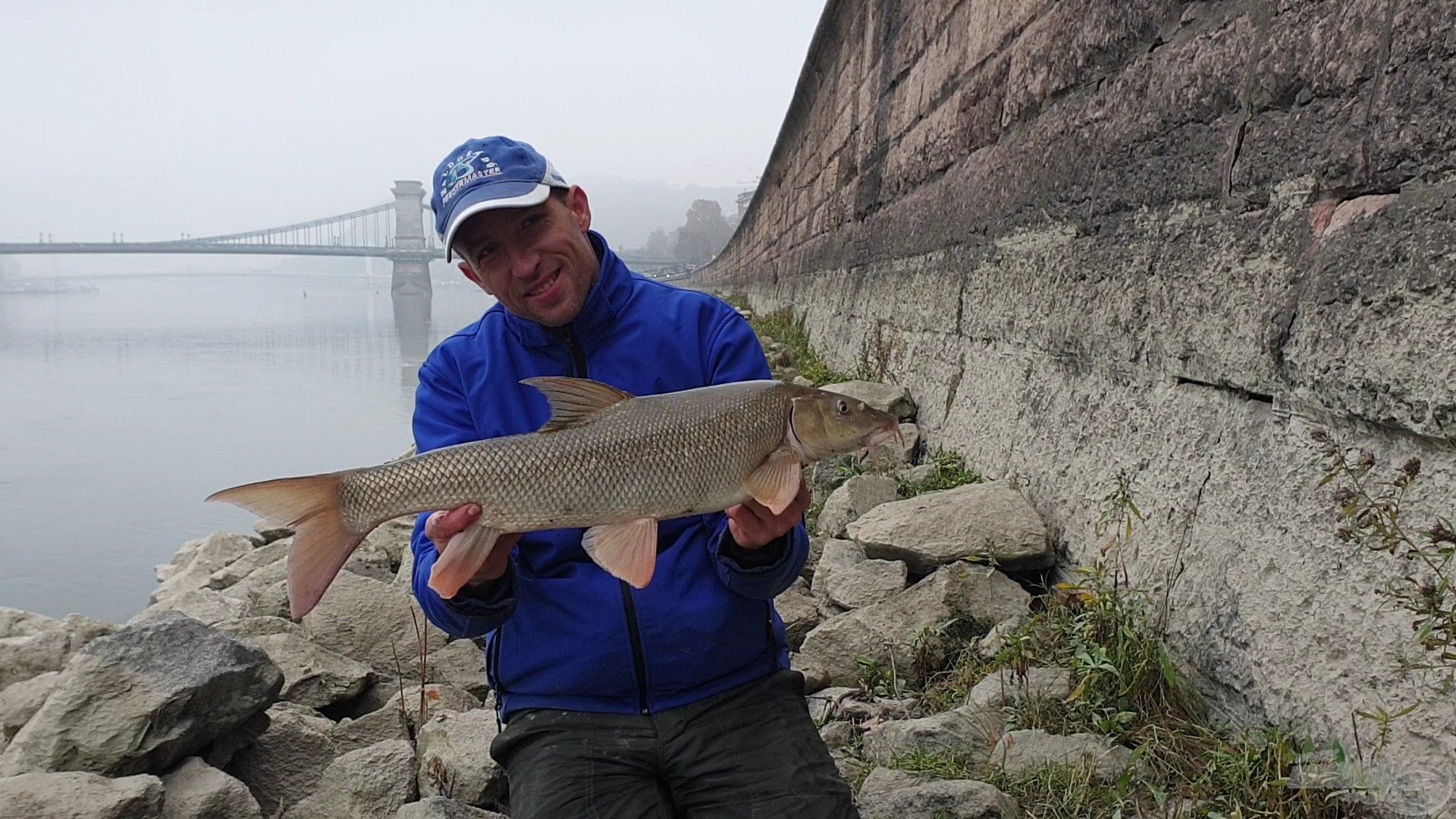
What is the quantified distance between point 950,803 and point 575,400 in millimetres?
1249

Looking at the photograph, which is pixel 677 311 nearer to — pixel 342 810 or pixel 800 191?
pixel 342 810

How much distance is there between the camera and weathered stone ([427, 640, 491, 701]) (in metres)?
3.77

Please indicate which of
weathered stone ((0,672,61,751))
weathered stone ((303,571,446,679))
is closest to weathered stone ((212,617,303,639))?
weathered stone ((303,571,446,679))

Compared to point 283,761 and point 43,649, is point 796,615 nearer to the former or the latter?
point 283,761

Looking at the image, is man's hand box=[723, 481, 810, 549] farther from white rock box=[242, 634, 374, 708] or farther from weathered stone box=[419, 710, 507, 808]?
white rock box=[242, 634, 374, 708]

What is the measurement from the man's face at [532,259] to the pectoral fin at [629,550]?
0.70 meters

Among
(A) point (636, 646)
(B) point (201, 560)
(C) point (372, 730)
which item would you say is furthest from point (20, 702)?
(B) point (201, 560)

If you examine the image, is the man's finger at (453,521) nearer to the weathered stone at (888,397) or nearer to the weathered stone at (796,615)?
the weathered stone at (796,615)

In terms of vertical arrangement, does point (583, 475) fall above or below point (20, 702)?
above

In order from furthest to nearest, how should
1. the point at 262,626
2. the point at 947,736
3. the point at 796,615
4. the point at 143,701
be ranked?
the point at 262,626 < the point at 796,615 < the point at 143,701 < the point at 947,736

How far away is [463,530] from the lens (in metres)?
2.16

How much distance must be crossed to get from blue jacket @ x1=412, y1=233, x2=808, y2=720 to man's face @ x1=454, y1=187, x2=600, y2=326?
0.07 m

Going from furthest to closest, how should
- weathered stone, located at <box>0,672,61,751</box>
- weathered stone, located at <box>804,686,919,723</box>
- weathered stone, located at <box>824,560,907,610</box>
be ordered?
weathered stone, located at <box>824,560,907,610</box>, weathered stone, located at <box>0,672,61,751</box>, weathered stone, located at <box>804,686,919,723</box>

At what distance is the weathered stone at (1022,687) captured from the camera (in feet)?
8.68
